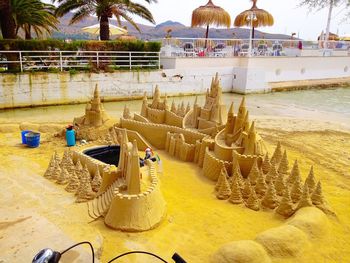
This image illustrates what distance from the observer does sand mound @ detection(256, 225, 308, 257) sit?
18.9 feet

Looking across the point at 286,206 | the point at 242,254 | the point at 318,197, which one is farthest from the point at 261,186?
the point at 242,254

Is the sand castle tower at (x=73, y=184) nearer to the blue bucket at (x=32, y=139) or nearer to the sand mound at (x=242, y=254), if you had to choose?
the blue bucket at (x=32, y=139)

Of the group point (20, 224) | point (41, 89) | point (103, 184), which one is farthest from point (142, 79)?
point (20, 224)

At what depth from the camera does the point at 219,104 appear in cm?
1177

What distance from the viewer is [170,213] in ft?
24.3

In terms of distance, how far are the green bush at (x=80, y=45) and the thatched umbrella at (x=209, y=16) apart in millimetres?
5833

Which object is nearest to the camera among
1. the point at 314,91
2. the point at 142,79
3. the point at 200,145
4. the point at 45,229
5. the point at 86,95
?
the point at 45,229

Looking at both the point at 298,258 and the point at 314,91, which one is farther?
the point at 314,91

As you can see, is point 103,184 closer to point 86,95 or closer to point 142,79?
point 86,95

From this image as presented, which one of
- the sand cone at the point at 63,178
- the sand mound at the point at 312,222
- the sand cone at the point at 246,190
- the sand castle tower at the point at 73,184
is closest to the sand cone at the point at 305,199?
the sand mound at the point at 312,222

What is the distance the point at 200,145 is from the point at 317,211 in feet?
14.5

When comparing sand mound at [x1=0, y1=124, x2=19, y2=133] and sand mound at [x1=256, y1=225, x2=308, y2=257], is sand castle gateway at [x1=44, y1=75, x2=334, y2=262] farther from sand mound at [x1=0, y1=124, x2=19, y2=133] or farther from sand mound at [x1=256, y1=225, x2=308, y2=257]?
sand mound at [x1=0, y1=124, x2=19, y2=133]

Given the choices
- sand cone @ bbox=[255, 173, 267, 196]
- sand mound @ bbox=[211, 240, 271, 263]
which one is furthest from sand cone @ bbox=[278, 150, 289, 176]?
sand mound @ bbox=[211, 240, 271, 263]

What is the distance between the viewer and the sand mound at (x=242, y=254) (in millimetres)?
5344
